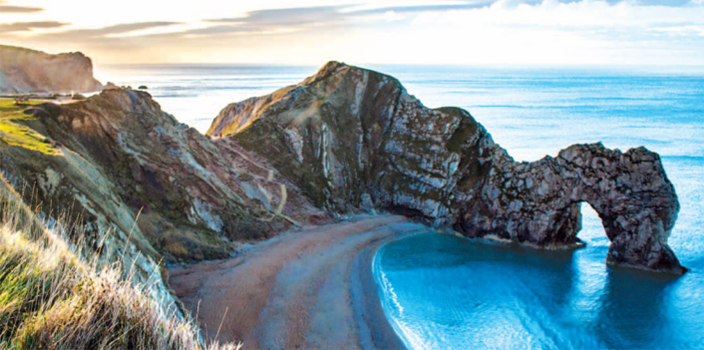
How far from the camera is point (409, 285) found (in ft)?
Answer: 112

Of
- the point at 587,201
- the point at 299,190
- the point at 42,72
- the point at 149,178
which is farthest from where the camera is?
the point at 42,72

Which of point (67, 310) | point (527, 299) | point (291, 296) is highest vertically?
point (67, 310)

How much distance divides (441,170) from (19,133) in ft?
112

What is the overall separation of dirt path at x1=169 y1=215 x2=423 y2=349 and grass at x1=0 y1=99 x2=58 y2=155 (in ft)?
32.3

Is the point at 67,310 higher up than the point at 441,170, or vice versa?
the point at 67,310

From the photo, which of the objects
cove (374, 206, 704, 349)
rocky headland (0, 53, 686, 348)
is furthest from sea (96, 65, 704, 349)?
rocky headland (0, 53, 686, 348)

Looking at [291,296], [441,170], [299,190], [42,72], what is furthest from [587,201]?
[42,72]

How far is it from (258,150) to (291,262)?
17.3 m

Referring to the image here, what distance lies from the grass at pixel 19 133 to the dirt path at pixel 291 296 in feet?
32.3

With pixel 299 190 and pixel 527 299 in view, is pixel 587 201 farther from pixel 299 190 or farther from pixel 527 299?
pixel 299 190

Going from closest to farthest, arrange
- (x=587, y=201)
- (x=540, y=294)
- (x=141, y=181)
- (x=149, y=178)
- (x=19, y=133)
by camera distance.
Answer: (x=19, y=133), (x=141, y=181), (x=149, y=178), (x=540, y=294), (x=587, y=201)

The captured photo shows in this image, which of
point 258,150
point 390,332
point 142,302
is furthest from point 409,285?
point 142,302

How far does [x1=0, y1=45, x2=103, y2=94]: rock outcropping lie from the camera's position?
62438 millimetres

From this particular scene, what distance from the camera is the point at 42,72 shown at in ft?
216
